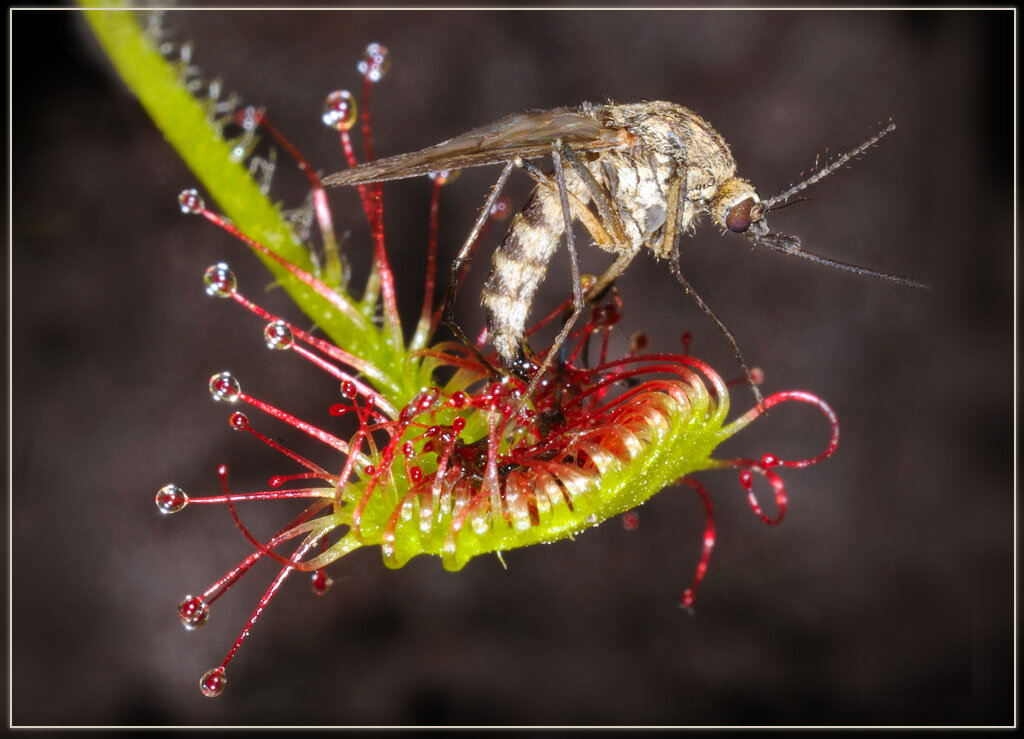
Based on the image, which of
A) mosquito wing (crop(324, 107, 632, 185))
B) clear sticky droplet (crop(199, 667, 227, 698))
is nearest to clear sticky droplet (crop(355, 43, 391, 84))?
mosquito wing (crop(324, 107, 632, 185))

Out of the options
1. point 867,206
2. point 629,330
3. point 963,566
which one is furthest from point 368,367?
point 963,566

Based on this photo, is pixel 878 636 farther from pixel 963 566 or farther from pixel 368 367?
pixel 368 367

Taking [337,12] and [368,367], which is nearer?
[368,367]

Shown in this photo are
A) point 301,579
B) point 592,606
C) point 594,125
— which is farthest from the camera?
point 592,606

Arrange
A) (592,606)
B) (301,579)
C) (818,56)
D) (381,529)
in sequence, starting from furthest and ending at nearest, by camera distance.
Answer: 1. (818,56)
2. (592,606)
3. (301,579)
4. (381,529)

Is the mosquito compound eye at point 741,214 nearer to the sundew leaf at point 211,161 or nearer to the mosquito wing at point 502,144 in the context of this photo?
the mosquito wing at point 502,144

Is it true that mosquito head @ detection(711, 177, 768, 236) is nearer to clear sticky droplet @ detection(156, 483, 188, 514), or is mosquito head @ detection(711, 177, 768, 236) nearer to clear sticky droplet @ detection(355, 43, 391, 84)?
clear sticky droplet @ detection(355, 43, 391, 84)
